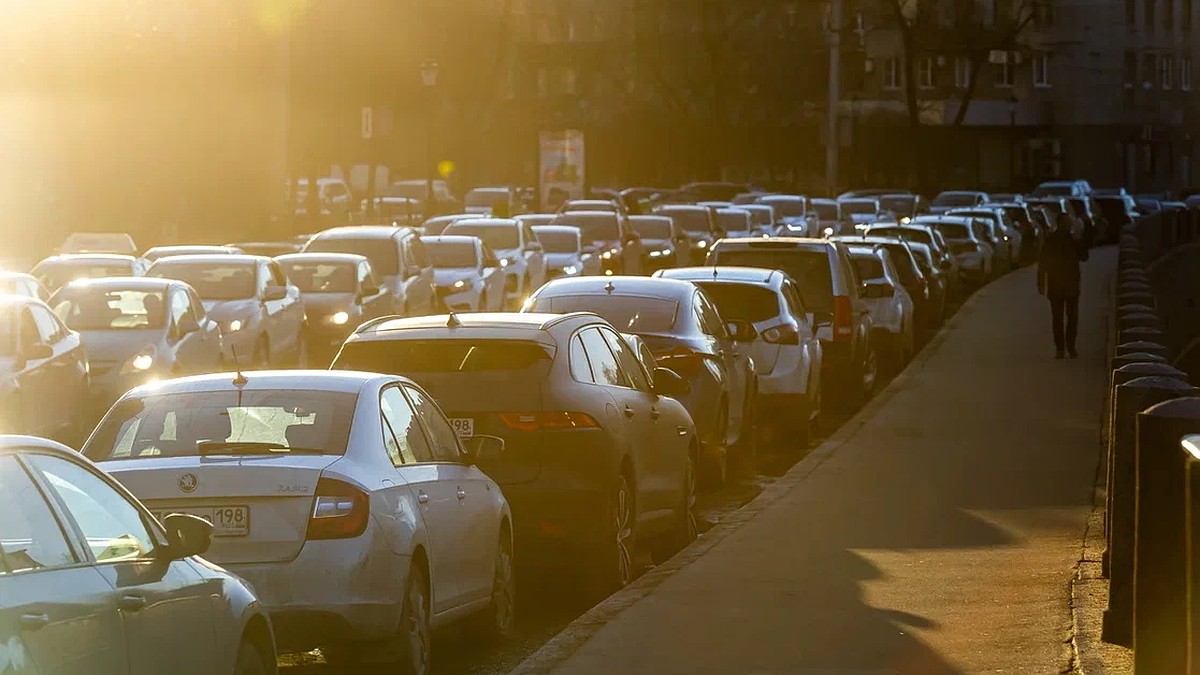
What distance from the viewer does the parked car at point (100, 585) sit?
5.79 meters

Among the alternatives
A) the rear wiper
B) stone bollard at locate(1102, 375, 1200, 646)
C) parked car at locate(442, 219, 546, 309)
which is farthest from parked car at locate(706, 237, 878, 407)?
the rear wiper

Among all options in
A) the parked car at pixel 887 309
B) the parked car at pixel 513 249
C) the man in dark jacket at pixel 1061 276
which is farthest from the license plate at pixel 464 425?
the parked car at pixel 513 249

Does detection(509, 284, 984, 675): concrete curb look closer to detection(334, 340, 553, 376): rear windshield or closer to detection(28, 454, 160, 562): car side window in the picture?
detection(334, 340, 553, 376): rear windshield

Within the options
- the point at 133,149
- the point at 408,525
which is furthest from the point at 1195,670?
the point at 133,149

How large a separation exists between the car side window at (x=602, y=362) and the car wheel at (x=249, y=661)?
535 centimetres

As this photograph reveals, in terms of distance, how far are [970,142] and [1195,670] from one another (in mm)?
102534

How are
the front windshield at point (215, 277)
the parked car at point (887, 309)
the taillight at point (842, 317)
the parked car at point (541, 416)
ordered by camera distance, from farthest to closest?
the parked car at point (887, 309) → the front windshield at point (215, 277) → the taillight at point (842, 317) → the parked car at point (541, 416)

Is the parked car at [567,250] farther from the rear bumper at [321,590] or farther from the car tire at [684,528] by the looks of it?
the rear bumper at [321,590]

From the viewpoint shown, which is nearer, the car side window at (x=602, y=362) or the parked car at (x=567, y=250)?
the car side window at (x=602, y=362)

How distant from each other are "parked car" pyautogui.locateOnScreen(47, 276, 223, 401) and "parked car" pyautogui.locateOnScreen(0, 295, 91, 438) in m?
1.63

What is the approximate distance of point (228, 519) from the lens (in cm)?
902

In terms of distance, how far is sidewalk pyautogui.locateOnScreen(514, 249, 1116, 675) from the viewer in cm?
997

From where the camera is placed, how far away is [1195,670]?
6348 millimetres

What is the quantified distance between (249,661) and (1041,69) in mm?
103962
